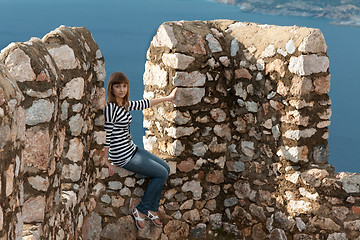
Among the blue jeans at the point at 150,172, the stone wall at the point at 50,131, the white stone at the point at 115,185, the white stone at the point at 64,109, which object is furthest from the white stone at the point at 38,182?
the white stone at the point at 115,185

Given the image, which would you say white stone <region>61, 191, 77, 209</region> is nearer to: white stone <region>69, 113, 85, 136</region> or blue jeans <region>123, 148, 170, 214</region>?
white stone <region>69, 113, 85, 136</region>

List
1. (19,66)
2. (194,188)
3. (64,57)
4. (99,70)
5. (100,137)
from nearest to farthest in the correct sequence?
(19,66), (64,57), (99,70), (100,137), (194,188)

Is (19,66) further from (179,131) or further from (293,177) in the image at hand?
(293,177)

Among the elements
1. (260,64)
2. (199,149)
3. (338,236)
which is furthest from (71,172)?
(338,236)

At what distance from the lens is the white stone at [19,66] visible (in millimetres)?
3486

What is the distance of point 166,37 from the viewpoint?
575 cm

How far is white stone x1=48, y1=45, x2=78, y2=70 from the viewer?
14.1ft

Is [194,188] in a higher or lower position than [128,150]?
lower

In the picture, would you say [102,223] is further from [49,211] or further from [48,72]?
[48,72]

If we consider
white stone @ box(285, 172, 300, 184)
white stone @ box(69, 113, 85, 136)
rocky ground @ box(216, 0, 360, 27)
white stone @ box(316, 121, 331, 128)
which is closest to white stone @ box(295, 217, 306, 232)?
white stone @ box(285, 172, 300, 184)

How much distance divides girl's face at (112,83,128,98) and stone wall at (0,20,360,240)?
0.48ft

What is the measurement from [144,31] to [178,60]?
67703 mm

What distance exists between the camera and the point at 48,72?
3639 mm

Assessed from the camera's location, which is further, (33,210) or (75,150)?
(75,150)
